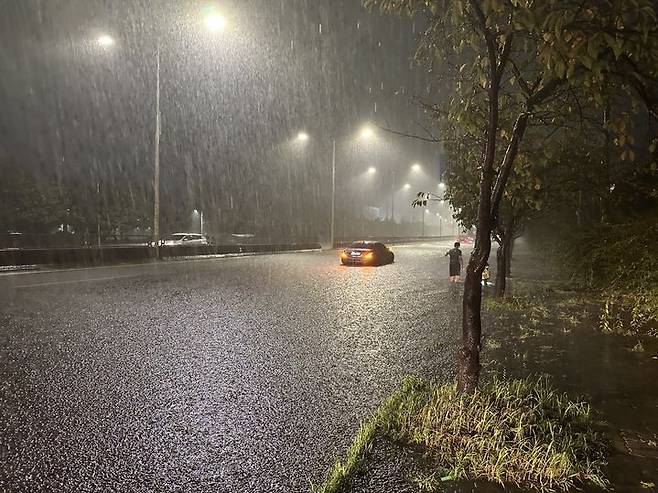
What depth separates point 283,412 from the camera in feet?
15.9

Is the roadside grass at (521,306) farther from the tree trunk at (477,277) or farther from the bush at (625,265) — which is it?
the tree trunk at (477,277)

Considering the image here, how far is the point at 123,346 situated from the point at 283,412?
12.4 feet

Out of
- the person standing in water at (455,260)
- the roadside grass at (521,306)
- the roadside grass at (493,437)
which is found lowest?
the roadside grass at (521,306)

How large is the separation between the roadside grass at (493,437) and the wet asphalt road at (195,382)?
284mm

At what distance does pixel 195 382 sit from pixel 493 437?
133 inches

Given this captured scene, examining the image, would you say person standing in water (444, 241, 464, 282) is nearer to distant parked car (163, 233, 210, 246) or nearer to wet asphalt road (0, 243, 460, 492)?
wet asphalt road (0, 243, 460, 492)

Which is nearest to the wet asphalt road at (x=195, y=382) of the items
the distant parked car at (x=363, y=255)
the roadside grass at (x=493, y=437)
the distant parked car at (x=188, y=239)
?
the roadside grass at (x=493, y=437)

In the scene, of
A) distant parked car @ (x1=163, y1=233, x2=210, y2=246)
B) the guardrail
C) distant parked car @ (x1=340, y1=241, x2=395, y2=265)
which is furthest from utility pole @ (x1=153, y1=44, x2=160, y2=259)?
distant parked car @ (x1=163, y1=233, x2=210, y2=246)

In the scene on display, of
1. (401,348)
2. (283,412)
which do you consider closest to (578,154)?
(401,348)

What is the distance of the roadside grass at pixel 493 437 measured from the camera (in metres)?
3.48

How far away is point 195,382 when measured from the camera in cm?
582

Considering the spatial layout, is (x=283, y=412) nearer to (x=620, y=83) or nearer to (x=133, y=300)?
(x=620, y=83)

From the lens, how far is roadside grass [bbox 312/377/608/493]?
3.48m

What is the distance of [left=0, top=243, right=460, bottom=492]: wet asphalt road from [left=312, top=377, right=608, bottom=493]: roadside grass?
284 millimetres
